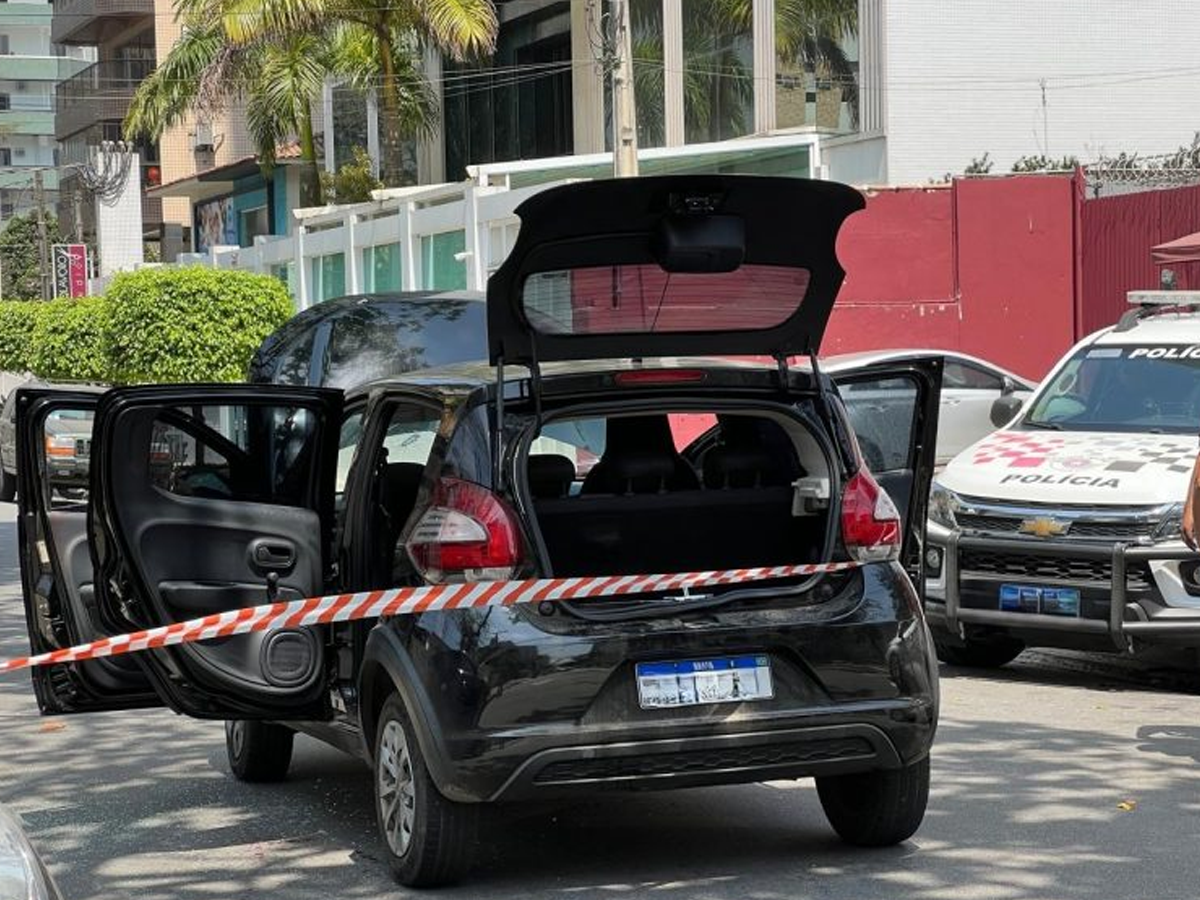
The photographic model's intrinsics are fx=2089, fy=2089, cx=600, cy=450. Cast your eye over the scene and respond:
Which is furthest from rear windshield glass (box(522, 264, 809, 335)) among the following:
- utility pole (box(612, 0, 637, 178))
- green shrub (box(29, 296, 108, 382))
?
green shrub (box(29, 296, 108, 382))

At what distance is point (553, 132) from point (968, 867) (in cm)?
3236

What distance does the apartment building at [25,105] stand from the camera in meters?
115

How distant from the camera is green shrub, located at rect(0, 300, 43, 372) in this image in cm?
5094

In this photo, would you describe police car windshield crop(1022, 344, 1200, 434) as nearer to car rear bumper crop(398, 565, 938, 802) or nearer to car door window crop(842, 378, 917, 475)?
car door window crop(842, 378, 917, 475)

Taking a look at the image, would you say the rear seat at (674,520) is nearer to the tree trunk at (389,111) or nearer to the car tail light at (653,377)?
the car tail light at (653,377)

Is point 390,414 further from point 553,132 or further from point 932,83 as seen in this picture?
point 553,132

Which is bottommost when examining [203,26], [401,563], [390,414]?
[401,563]

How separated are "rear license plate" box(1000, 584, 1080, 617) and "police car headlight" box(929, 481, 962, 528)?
506 mm

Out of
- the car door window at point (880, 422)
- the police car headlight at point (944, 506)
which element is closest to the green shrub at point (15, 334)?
the car door window at point (880, 422)

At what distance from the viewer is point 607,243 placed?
655cm

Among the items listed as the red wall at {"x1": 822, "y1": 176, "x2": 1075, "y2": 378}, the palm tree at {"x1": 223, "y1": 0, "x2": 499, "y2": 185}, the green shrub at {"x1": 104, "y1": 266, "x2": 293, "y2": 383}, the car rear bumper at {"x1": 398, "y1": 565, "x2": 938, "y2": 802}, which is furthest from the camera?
the palm tree at {"x1": 223, "y1": 0, "x2": 499, "y2": 185}

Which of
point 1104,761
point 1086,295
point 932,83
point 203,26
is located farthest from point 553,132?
point 1104,761

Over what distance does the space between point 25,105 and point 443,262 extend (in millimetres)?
93275

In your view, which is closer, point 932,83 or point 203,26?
point 932,83
